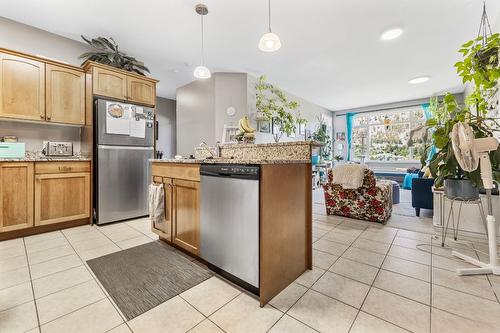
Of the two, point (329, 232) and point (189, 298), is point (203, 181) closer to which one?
point (189, 298)

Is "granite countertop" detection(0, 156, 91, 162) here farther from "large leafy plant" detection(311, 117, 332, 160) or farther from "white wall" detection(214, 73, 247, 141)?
"large leafy plant" detection(311, 117, 332, 160)

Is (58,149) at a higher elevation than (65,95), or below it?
below

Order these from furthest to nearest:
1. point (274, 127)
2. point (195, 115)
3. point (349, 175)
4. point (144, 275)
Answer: point (274, 127) → point (195, 115) → point (349, 175) → point (144, 275)

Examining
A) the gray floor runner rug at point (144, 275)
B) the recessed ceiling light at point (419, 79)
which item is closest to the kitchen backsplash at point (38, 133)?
the gray floor runner rug at point (144, 275)

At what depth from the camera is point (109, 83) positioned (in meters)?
3.08

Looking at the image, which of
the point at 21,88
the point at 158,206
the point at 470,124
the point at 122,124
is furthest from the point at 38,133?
the point at 470,124

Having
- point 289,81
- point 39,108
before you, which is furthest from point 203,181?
point 289,81

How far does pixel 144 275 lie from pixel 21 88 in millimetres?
2775

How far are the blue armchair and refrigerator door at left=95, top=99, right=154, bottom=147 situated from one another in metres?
4.28

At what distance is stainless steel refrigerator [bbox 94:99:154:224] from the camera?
2.94 m

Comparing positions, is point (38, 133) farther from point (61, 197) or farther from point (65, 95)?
point (61, 197)

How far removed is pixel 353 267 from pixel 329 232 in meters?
0.90

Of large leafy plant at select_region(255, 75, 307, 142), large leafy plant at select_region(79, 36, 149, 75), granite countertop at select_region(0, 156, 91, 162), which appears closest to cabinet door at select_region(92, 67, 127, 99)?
large leafy plant at select_region(79, 36, 149, 75)

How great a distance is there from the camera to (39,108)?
273 centimetres
